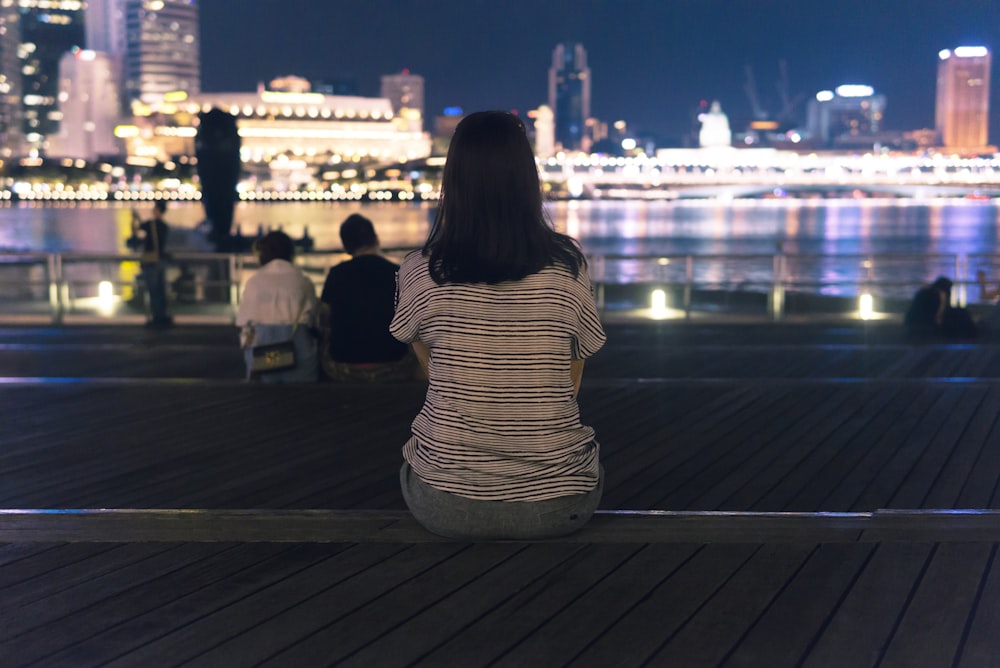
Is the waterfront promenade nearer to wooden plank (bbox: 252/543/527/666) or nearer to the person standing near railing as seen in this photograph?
wooden plank (bbox: 252/543/527/666)

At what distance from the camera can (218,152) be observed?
933 inches

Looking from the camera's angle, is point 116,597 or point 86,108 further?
point 86,108

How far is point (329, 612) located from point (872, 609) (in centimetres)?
127

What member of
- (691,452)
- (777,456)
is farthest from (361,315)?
(777,456)

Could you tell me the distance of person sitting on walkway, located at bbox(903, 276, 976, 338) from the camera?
9.54 metres

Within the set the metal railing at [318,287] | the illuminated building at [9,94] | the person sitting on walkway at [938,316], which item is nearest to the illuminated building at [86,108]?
the illuminated building at [9,94]

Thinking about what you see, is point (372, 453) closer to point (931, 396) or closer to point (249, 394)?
point (249, 394)

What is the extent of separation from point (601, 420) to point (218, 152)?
19.8m

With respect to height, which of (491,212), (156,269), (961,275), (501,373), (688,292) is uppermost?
(491,212)

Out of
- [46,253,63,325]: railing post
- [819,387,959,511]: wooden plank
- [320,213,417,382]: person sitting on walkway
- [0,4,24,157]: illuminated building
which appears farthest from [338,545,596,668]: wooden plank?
[0,4,24,157]: illuminated building

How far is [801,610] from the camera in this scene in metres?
2.70

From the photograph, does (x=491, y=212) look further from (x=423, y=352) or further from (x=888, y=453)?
(x=888, y=453)

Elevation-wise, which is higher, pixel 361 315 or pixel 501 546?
pixel 361 315

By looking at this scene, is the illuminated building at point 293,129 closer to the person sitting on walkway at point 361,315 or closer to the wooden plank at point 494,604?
the person sitting on walkway at point 361,315
